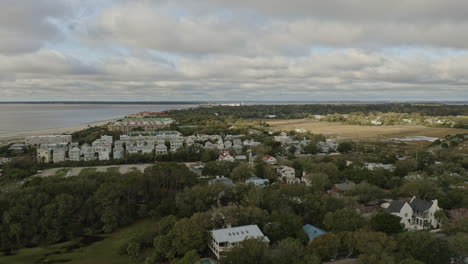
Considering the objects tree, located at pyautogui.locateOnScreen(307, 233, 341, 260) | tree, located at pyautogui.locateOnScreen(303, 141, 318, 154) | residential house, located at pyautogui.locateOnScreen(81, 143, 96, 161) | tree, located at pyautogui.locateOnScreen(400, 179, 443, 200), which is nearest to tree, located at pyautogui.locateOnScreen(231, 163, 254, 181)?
tree, located at pyautogui.locateOnScreen(400, 179, 443, 200)

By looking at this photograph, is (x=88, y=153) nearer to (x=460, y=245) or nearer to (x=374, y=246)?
(x=374, y=246)

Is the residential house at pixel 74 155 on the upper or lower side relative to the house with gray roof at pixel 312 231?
upper

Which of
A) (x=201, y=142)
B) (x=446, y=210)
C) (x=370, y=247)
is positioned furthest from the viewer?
(x=201, y=142)

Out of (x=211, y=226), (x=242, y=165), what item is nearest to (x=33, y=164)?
(x=242, y=165)

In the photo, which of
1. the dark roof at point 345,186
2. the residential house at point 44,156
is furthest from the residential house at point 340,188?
the residential house at point 44,156

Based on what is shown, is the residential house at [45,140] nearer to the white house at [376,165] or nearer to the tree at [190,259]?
the white house at [376,165]

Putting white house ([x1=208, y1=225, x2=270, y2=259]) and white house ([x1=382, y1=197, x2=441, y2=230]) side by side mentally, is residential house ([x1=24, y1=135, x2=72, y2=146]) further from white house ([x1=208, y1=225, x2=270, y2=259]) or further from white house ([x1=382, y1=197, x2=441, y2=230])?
white house ([x1=382, y1=197, x2=441, y2=230])

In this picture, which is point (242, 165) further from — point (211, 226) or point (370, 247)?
point (370, 247)
